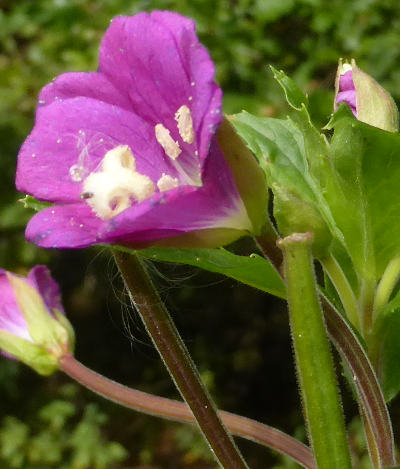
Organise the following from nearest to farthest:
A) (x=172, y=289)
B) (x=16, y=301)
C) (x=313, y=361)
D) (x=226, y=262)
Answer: (x=313, y=361), (x=226, y=262), (x=16, y=301), (x=172, y=289)

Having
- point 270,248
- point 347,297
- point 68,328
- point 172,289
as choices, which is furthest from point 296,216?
point 172,289

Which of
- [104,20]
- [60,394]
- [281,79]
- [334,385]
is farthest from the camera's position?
[60,394]

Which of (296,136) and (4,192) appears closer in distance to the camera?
(296,136)

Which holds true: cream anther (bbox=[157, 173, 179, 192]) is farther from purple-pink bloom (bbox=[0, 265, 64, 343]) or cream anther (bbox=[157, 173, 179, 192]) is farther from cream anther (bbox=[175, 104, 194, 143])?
purple-pink bloom (bbox=[0, 265, 64, 343])

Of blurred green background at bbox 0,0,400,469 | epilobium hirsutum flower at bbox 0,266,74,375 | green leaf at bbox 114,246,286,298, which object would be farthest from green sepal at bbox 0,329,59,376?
blurred green background at bbox 0,0,400,469

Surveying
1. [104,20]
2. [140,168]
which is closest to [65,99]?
[140,168]

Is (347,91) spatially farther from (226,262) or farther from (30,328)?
(30,328)

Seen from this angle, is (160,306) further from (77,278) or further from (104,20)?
(77,278)

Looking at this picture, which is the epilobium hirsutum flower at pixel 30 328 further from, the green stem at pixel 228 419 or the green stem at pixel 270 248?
the green stem at pixel 270 248
